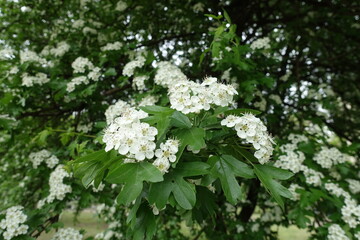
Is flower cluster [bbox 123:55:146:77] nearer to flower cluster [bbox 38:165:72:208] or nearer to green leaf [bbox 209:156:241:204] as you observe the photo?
flower cluster [bbox 38:165:72:208]

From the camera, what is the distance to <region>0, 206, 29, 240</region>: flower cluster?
7.68 ft

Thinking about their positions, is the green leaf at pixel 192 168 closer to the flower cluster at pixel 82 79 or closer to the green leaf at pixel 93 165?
the green leaf at pixel 93 165

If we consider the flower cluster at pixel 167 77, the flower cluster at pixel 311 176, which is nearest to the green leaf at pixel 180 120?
the flower cluster at pixel 167 77

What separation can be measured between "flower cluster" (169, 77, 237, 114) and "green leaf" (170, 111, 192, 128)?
0.03 metres

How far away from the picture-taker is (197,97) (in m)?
1.49

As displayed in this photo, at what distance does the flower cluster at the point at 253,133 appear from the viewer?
1393 mm

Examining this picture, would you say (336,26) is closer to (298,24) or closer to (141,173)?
(298,24)

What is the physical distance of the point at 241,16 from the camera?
436 cm

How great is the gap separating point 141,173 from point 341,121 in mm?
4876

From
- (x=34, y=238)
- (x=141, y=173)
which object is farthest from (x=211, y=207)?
(x=34, y=238)

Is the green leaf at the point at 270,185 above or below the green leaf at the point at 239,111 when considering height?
below

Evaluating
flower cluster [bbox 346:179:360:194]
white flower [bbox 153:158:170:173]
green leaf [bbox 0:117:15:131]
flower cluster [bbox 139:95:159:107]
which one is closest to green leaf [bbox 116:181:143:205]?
white flower [bbox 153:158:170:173]

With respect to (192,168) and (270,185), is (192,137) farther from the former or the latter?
(270,185)

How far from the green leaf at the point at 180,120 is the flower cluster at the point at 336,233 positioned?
2001mm
